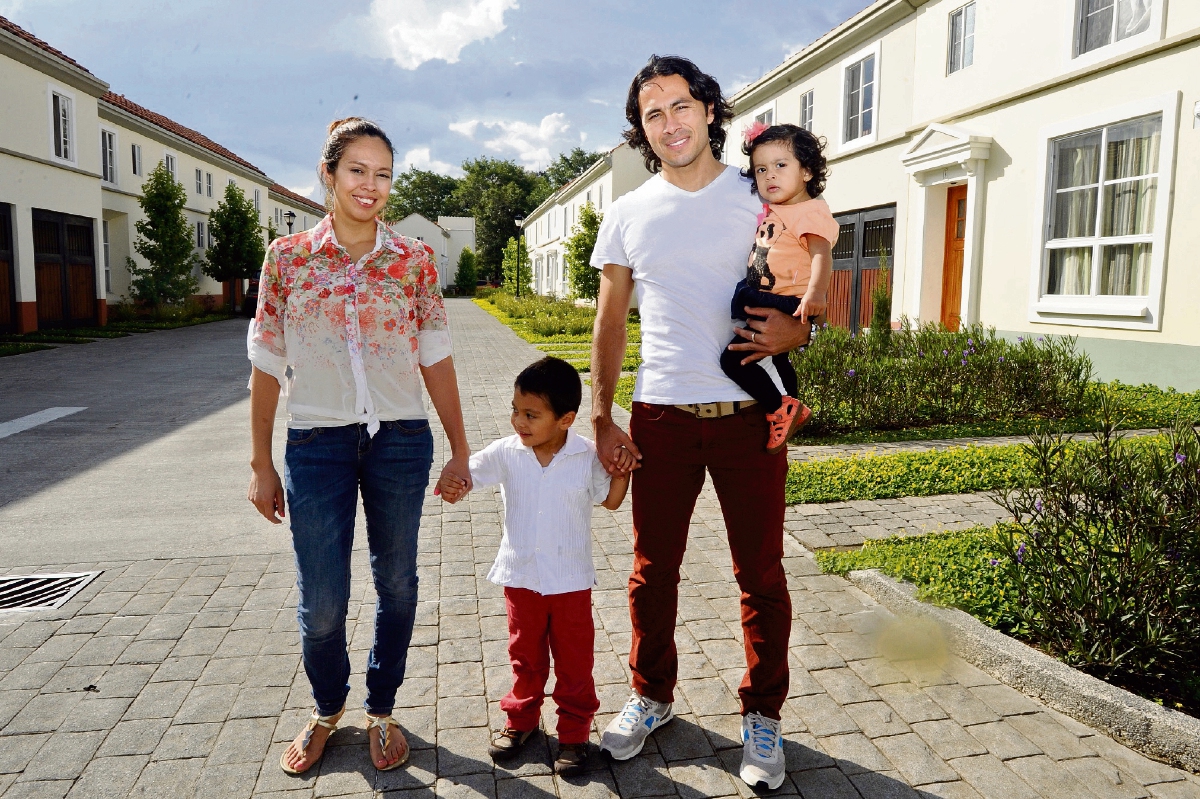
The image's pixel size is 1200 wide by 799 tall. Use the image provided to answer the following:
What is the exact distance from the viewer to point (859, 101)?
1741 cm

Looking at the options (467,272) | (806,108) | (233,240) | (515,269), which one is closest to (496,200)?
(467,272)

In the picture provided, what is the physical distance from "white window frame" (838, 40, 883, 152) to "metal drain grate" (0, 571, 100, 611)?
15.5 m

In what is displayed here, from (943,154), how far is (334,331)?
1343 centimetres

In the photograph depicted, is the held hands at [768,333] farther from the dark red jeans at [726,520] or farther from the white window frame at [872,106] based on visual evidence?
the white window frame at [872,106]

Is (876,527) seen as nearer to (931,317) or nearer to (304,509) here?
(304,509)

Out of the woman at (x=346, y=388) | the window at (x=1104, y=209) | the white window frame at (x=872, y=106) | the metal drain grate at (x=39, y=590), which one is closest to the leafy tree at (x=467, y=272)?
the white window frame at (x=872, y=106)

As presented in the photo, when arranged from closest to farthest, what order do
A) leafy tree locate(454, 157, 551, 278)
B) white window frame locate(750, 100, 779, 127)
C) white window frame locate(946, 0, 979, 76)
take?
1. white window frame locate(946, 0, 979, 76)
2. white window frame locate(750, 100, 779, 127)
3. leafy tree locate(454, 157, 551, 278)

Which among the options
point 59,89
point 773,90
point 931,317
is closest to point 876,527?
point 931,317

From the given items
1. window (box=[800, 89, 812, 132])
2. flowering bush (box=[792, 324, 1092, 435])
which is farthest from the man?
window (box=[800, 89, 812, 132])

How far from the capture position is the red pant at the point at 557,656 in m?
2.91

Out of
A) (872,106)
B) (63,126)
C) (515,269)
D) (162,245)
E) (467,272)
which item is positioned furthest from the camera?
(467,272)

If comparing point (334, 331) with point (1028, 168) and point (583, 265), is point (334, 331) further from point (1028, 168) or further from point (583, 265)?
point (583, 265)

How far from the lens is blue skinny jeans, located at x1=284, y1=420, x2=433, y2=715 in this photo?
272cm

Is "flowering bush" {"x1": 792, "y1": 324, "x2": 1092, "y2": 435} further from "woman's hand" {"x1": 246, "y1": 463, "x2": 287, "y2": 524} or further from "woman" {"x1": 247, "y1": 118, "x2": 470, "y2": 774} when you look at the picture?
"woman's hand" {"x1": 246, "y1": 463, "x2": 287, "y2": 524}
